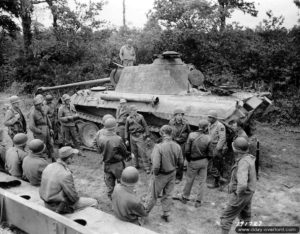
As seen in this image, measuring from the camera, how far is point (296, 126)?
1284 cm

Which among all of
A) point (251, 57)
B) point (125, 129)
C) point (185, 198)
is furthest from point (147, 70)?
point (251, 57)

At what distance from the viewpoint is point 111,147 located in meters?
5.84

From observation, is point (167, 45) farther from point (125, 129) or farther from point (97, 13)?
point (125, 129)

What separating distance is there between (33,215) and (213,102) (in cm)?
483

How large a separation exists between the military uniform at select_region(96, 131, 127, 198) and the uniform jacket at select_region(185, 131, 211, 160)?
1.23m

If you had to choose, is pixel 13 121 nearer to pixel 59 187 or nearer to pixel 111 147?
pixel 111 147

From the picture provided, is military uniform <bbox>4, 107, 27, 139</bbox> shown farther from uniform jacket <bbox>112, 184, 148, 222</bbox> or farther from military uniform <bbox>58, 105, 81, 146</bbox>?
uniform jacket <bbox>112, 184, 148, 222</bbox>

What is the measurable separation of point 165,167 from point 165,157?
169mm

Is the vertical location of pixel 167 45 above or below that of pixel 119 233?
above

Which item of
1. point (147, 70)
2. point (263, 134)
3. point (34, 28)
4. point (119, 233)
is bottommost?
point (263, 134)

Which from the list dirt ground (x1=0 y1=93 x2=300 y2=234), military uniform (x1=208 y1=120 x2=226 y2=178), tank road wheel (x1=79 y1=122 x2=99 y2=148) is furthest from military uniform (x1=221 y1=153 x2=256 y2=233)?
tank road wheel (x1=79 y1=122 x2=99 y2=148)

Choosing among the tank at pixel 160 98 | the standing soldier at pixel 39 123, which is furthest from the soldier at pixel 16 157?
the tank at pixel 160 98

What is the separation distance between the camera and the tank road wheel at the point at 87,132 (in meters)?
10.4

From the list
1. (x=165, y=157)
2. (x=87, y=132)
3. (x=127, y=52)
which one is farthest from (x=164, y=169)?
(x=127, y=52)
